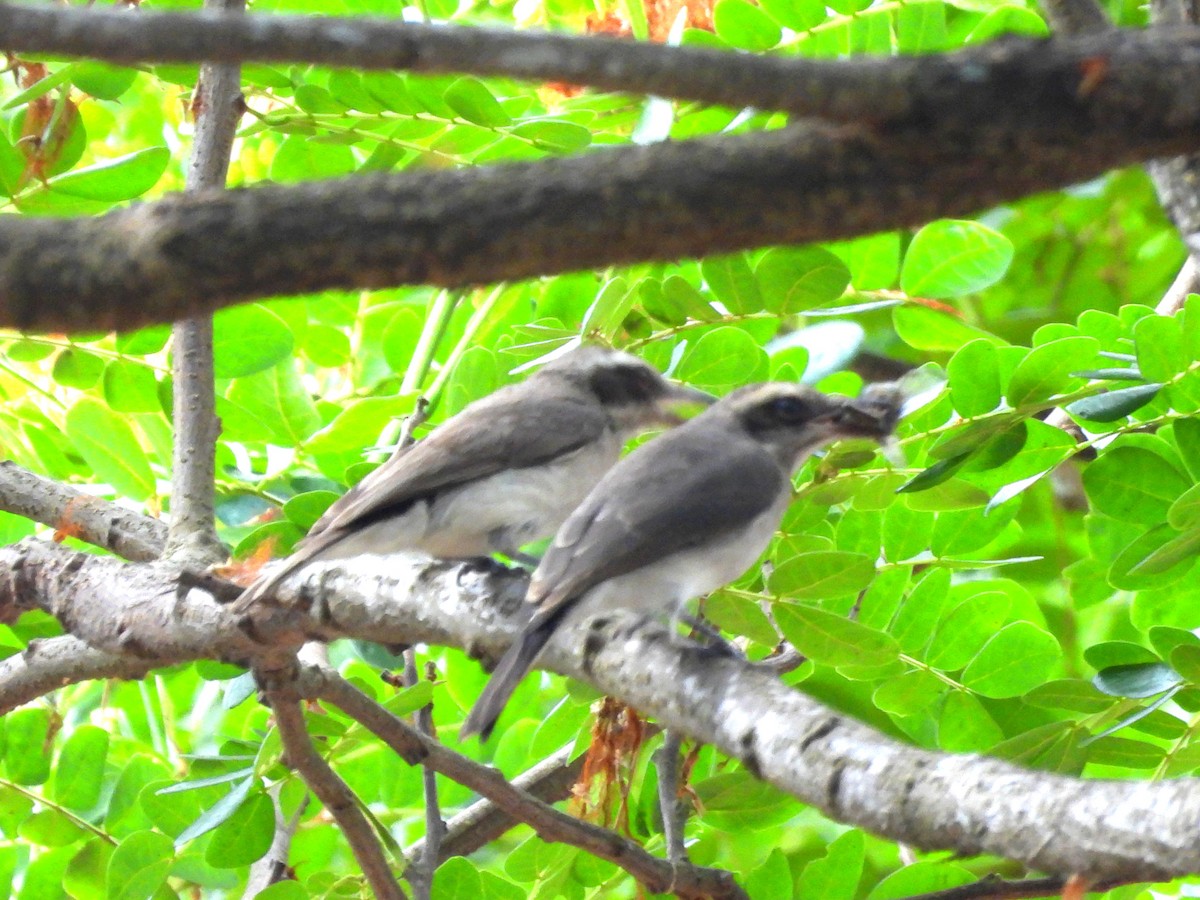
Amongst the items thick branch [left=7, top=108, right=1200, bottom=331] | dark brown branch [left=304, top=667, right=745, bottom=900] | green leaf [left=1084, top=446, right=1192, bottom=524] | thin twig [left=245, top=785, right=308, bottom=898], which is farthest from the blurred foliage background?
thick branch [left=7, top=108, right=1200, bottom=331]

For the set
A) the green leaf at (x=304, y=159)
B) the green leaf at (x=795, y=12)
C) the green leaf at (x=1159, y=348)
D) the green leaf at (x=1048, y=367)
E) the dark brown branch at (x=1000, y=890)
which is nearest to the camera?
the dark brown branch at (x=1000, y=890)

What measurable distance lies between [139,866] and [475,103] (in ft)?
6.40

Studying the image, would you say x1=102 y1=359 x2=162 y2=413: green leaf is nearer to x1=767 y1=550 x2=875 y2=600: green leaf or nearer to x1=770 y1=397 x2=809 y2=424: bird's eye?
x1=770 y1=397 x2=809 y2=424: bird's eye

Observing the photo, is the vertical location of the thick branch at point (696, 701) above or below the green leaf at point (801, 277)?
below

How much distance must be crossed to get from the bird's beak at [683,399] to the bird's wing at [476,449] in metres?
0.25

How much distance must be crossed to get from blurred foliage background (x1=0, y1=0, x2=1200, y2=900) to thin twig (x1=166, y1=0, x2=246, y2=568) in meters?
0.12

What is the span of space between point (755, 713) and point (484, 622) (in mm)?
877

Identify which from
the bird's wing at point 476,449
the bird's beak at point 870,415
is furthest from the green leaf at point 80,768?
the bird's beak at point 870,415

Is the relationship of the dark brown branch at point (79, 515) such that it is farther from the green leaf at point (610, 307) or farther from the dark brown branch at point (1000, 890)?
the dark brown branch at point (1000, 890)

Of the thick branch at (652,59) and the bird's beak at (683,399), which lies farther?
the bird's beak at (683,399)

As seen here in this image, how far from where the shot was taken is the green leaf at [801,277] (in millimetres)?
3150

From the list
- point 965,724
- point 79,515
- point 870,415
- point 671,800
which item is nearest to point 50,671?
point 79,515

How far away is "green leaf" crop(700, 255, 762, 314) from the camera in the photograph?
126 inches

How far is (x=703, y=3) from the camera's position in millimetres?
3908
